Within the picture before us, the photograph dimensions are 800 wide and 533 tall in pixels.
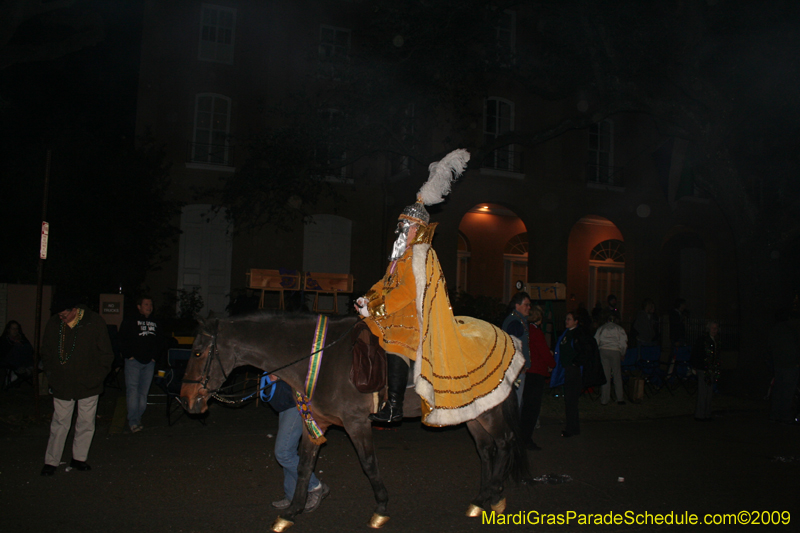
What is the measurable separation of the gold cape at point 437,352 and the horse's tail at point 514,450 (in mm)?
287

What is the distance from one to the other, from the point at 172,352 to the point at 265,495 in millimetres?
3941

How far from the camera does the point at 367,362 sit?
→ 471 centimetres

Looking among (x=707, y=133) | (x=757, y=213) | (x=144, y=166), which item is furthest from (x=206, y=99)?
(x=757, y=213)

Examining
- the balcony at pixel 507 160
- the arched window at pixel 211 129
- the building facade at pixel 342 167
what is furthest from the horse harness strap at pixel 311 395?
the arched window at pixel 211 129

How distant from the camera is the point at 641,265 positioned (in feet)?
66.9

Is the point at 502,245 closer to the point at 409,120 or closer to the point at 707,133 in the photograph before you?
the point at 409,120

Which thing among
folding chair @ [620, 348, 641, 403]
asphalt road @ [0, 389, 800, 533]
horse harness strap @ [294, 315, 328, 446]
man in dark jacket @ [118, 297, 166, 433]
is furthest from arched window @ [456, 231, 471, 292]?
horse harness strap @ [294, 315, 328, 446]

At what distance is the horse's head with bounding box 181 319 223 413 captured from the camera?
4637mm

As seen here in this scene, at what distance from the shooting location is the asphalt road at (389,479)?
493 centimetres

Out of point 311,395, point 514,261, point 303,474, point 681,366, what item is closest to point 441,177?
point 311,395

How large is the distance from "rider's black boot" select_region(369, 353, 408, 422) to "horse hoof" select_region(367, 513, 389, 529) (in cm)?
77

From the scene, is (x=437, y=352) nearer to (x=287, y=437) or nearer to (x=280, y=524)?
(x=287, y=437)

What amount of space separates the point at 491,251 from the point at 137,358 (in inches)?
621

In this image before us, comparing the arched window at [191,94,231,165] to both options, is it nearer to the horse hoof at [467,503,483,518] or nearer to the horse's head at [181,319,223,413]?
the horse's head at [181,319,223,413]
